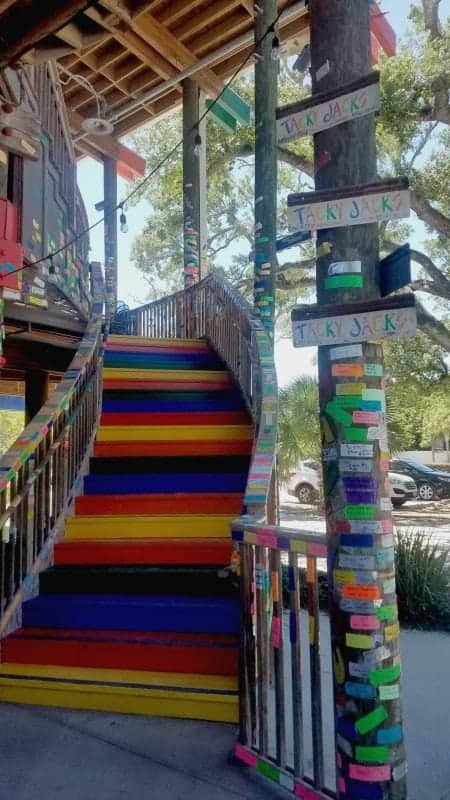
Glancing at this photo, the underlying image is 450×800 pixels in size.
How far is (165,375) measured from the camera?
616 cm

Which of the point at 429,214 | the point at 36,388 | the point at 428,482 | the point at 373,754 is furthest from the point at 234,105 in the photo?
the point at 428,482

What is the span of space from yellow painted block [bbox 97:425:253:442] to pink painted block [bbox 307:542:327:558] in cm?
265

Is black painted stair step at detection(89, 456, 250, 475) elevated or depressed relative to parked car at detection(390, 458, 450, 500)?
elevated

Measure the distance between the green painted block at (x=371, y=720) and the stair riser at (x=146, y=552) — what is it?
1.71m

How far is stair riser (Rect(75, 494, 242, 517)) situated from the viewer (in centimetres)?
418

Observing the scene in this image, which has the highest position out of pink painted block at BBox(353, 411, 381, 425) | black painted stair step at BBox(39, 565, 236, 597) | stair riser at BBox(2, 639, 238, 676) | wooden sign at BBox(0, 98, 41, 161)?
wooden sign at BBox(0, 98, 41, 161)

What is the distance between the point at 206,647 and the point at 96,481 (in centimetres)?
180

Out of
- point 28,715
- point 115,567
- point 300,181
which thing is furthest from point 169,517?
point 300,181

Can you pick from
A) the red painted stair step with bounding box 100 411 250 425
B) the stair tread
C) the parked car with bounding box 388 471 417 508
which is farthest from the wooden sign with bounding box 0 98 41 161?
the parked car with bounding box 388 471 417 508

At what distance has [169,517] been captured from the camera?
4090 mm

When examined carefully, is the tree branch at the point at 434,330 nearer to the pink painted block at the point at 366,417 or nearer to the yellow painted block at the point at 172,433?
the yellow painted block at the point at 172,433

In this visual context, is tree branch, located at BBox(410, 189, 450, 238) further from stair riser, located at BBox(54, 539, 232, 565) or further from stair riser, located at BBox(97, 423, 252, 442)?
stair riser, located at BBox(54, 539, 232, 565)

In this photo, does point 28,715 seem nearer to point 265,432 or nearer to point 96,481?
point 96,481

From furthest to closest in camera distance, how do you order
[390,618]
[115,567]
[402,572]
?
[402,572] < [115,567] < [390,618]
